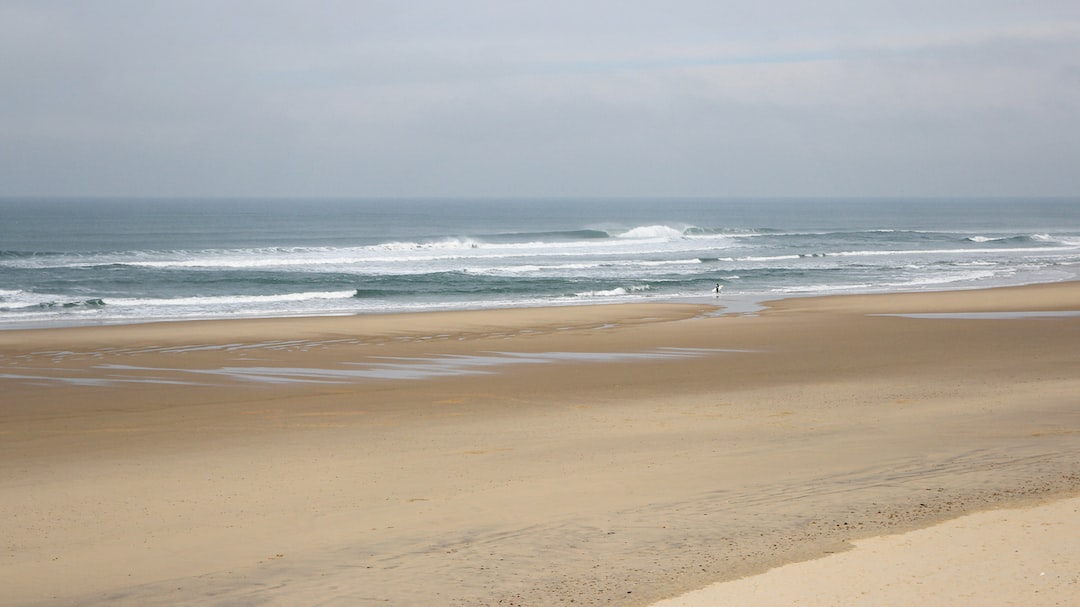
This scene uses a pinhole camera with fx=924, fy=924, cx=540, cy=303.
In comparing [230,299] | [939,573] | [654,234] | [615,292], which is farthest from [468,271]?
[939,573]

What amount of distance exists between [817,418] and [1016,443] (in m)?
2.32

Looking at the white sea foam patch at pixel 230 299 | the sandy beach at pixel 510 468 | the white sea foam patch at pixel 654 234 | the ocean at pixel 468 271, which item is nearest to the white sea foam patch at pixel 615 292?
the ocean at pixel 468 271

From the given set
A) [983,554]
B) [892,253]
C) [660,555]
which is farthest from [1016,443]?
[892,253]

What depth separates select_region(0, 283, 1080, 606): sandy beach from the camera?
5906mm

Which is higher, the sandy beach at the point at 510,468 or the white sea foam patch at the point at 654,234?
the white sea foam patch at the point at 654,234

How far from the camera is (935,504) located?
7020 millimetres

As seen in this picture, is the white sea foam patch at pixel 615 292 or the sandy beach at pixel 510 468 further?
the white sea foam patch at pixel 615 292

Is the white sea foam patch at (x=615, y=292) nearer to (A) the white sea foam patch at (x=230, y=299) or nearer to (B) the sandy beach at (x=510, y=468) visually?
Result: (A) the white sea foam patch at (x=230, y=299)

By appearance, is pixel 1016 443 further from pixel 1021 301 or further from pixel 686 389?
pixel 1021 301

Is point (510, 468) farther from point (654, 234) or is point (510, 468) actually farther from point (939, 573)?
point (654, 234)

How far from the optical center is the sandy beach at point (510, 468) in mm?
5906

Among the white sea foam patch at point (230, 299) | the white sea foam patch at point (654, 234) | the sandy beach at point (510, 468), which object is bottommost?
the sandy beach at point (510, 468)

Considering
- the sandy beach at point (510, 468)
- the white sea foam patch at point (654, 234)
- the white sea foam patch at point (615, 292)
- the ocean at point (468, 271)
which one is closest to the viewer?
the sandy beach at point (510, 468)

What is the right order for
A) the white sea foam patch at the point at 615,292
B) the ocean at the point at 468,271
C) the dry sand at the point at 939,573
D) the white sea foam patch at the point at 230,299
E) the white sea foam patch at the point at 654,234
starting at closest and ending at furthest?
1. the dry sand at the point at 939,573
2. the white sea foam patch at the point at 230,299
3. the ocean at the point at 468,271
4. the white sea foam patch at the point at 615,292
5. the white sea foam patch at the point at 654,234
